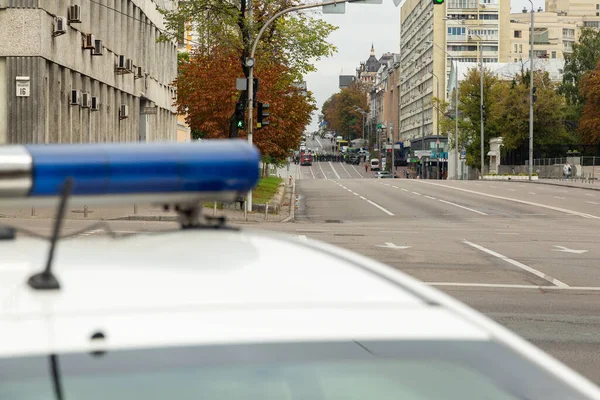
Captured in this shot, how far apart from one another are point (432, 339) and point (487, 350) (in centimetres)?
14

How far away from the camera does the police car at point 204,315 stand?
1.88m

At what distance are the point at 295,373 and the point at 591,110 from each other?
352 feet

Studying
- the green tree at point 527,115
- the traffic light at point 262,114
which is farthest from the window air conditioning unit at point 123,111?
the green tree at point 527,115

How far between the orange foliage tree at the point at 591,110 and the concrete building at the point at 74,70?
194 feet

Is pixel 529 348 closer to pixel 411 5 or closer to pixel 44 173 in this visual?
pixel 44 173

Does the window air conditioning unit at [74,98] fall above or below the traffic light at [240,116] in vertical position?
above

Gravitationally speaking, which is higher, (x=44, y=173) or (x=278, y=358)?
(x=44, y=173)

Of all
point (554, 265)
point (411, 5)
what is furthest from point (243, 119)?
point (411, 5)

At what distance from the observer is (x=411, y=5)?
180 metres

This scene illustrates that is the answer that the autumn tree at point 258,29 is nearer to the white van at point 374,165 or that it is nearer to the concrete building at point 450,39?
the concrete building at point 450,39

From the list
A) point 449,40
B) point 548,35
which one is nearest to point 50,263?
point 449,40

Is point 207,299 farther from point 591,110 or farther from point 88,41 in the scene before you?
point 591,110

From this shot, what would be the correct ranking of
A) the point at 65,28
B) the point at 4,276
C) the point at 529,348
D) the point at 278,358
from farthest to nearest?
the point at 65,28 → the point at 529,348 → the point at 4,276 → the point at 278,358

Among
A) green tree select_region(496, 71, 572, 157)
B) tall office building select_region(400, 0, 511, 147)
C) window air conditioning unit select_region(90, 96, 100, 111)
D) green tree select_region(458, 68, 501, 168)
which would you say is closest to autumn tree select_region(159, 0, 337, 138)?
window air conditioning unit select_region(90, 96, 100, 111)
